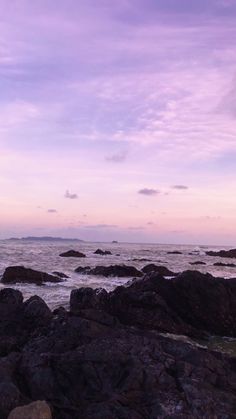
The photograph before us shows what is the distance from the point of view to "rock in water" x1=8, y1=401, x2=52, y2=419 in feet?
22.3

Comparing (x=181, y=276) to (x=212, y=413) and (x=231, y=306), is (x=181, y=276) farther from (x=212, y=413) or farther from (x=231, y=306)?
(x=212, y=413)

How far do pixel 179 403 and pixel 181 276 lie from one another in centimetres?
1114

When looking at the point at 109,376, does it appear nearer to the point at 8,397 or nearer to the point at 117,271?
the point at 8,397

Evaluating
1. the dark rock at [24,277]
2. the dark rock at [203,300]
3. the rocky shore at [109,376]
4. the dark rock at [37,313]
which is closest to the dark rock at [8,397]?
the rocky shore at [109,376]

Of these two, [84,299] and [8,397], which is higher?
[84,299]

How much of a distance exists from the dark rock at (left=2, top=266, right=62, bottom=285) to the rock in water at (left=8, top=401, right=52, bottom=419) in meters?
21.8

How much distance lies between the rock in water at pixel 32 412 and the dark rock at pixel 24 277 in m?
21.8

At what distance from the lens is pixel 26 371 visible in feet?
29.0

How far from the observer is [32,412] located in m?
6.83

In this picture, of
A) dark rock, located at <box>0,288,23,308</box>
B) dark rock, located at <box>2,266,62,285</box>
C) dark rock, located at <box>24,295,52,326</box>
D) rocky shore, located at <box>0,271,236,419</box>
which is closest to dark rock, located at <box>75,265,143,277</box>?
dark rock, located at <box>2,266,62,285</box>

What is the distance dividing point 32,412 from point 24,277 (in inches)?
899

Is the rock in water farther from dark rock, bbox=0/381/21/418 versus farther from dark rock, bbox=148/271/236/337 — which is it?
dark rock, bbox=148/271/236/337

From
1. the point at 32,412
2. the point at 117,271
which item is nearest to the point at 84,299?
the point at 32,412

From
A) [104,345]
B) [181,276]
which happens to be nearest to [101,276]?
[181,276]
